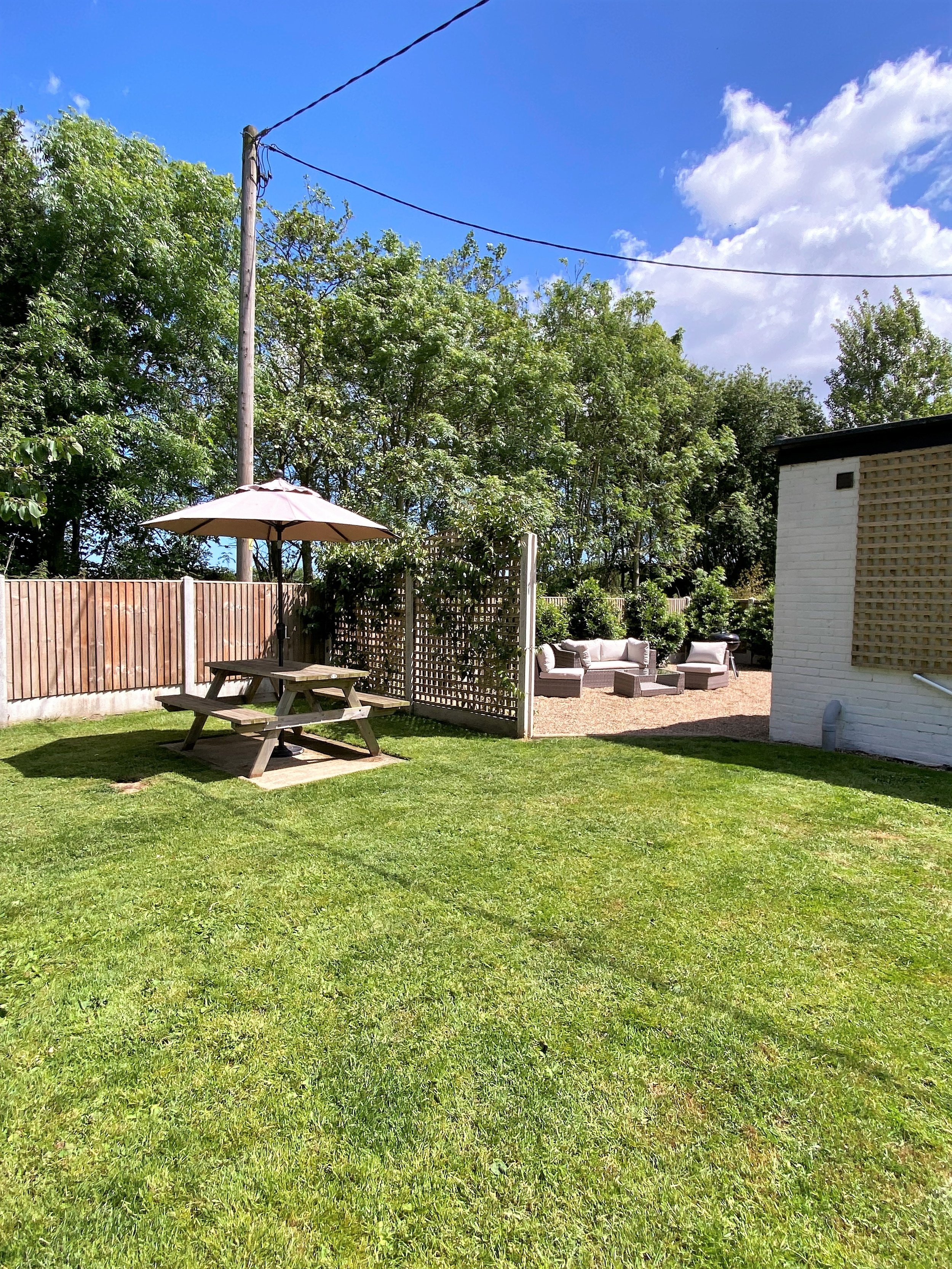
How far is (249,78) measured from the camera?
8203 millimetres

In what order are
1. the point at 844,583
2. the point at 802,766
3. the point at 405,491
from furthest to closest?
the point at 405,491 → the point at 844,583 → the point at 802,766

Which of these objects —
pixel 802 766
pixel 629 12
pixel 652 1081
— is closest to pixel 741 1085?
pixel 652 1081

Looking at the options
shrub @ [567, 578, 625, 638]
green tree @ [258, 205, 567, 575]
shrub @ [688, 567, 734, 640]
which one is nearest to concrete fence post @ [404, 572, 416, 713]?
green tree @ [258, 205, 567, 575]

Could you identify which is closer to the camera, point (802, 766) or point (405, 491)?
point (802, 766)

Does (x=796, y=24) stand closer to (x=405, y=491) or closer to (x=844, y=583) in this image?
(x=844, y=583)

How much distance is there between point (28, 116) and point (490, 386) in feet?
33.0

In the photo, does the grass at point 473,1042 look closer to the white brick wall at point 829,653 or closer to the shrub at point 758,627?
the white brick wall at point 829,653

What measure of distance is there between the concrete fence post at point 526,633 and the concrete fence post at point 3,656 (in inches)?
223

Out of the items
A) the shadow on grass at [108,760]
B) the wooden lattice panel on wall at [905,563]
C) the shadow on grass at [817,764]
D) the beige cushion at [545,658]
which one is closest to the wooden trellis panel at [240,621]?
the shadow on grass at [108,760]

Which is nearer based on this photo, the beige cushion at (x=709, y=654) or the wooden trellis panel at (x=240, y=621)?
the wooden trellis panel at (x=240, y=621)

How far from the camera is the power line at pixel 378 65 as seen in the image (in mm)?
5145

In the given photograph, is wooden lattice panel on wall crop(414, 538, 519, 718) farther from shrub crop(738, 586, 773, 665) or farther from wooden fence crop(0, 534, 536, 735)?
shrub crop(738, 586, 773, 665)

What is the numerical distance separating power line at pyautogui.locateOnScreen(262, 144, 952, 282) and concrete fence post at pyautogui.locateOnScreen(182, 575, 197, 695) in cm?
600

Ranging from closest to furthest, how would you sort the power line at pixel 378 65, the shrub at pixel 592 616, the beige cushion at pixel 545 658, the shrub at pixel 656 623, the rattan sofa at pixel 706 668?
1. the power line at pixel 378 65
2. the beige cushion at pixel 545 658
3. the rattan sofa at pixel 706 668
4. the shrub at pixel 592 616
5. the shrub at pixel 656 623
